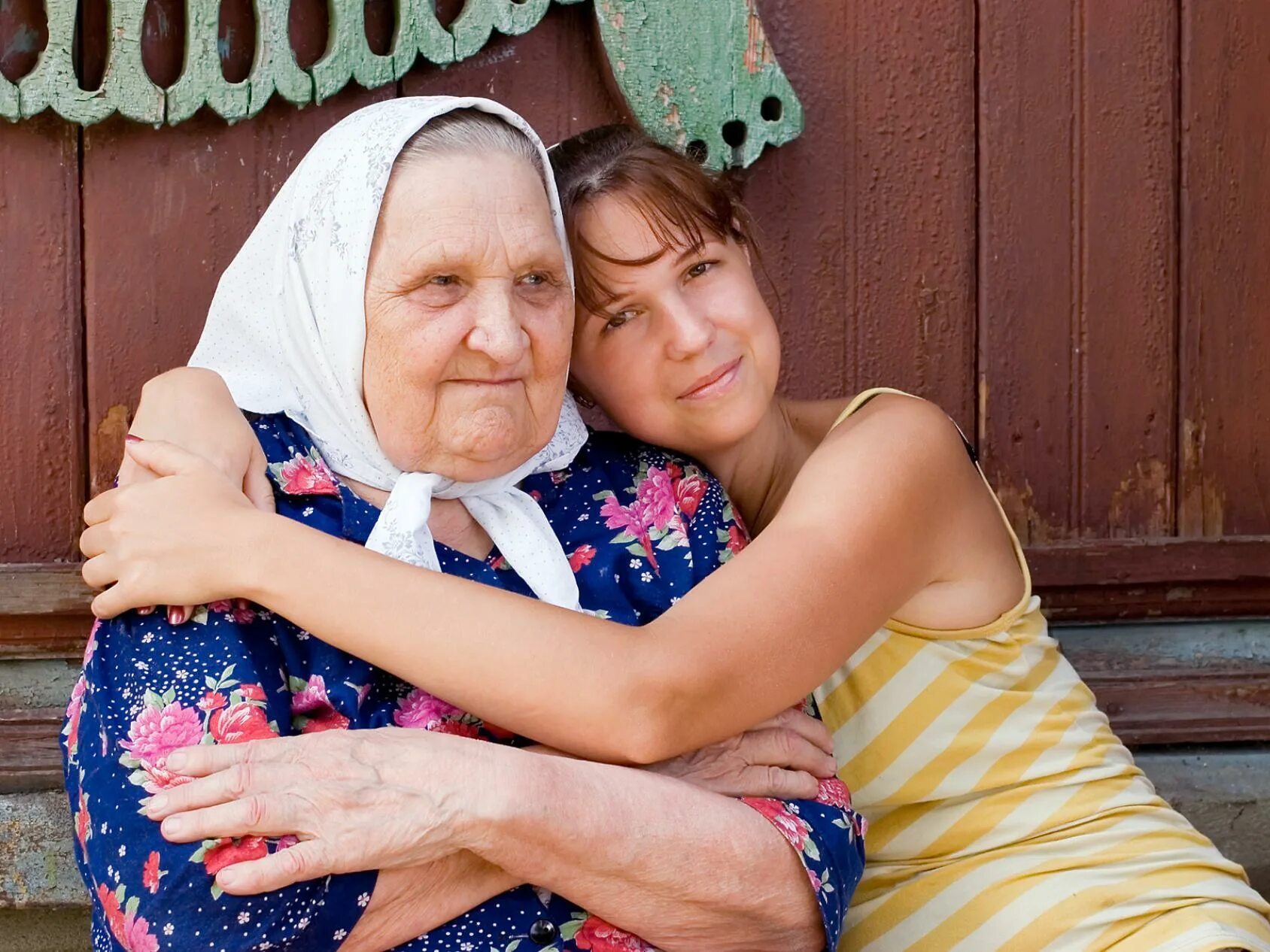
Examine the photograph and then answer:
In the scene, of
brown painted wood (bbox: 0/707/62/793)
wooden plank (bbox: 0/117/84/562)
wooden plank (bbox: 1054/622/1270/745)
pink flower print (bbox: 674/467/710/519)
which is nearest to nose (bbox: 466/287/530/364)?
pink flower print (bbox: 674/467/710/519)

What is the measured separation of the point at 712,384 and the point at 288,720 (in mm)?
762

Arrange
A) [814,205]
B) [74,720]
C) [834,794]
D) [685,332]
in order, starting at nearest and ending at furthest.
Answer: [74,720] → [834,794] → [685,332] → [814,205]

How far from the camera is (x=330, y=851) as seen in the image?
1397 millimetres

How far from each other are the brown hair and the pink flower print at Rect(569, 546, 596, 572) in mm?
350

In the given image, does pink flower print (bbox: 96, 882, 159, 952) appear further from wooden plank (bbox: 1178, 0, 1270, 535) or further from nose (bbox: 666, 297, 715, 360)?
wooden plank (bbox: 1178, 0, 1270, 535)

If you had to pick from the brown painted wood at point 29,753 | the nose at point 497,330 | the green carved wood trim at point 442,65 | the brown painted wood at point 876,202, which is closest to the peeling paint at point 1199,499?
the brown painted wood at point 876,202

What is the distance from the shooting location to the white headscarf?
163 centimetres

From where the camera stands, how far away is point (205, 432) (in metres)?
1.60

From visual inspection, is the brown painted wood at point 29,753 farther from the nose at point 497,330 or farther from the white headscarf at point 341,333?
the nose at point 497,330

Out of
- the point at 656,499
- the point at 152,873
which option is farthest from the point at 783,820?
the point at 152,873

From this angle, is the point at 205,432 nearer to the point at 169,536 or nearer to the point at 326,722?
the point at 169,536

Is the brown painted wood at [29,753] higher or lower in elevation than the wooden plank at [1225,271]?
lower

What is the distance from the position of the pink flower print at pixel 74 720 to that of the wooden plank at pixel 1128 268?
1.76 m

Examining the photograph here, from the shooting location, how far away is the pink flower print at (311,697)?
5.07 feet
